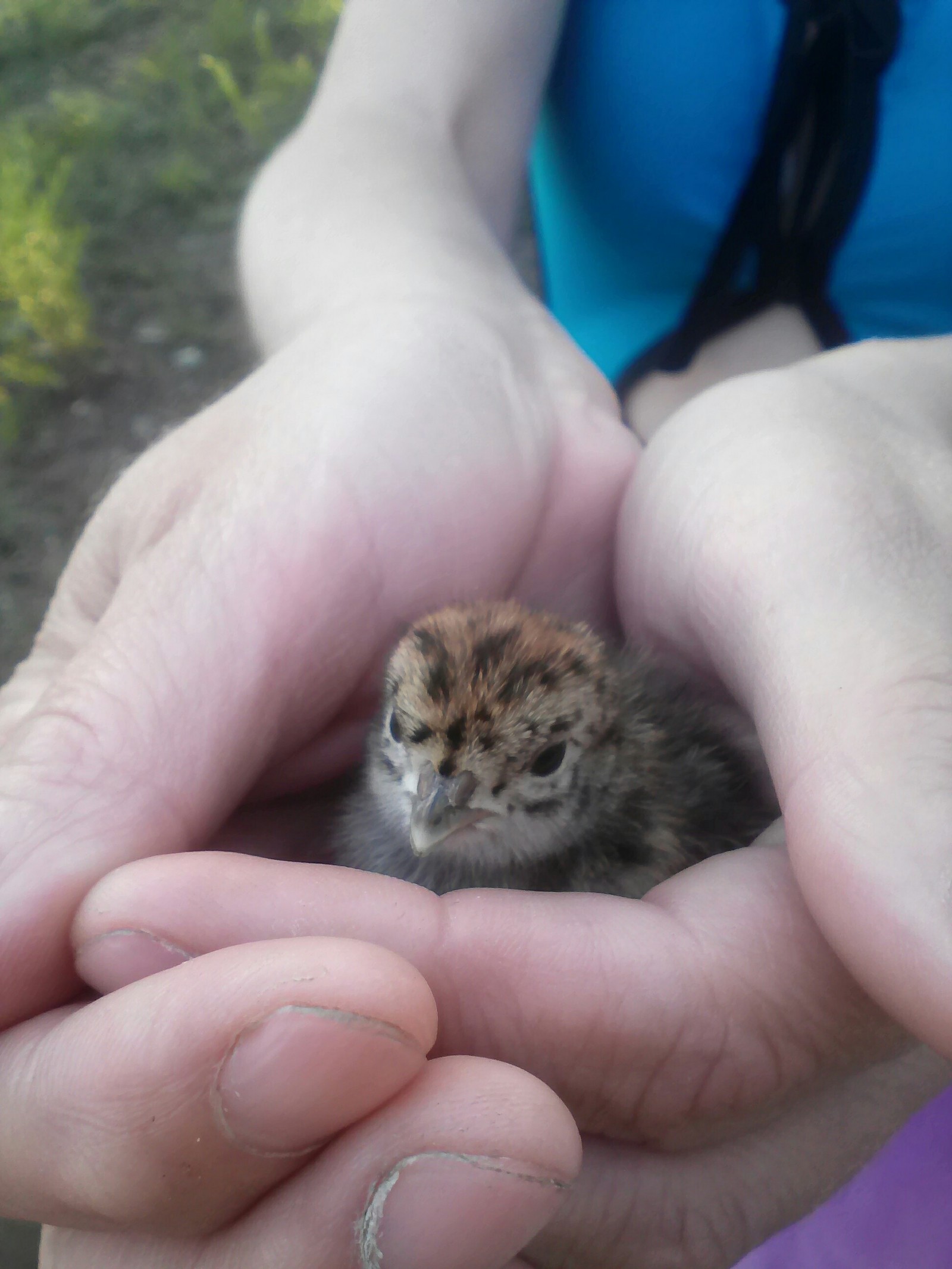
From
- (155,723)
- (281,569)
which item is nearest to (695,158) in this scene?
(281,569)

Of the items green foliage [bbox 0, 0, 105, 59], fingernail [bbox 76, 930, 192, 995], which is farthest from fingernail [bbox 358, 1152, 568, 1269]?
green foliage [bbox 0, 0, 105, 59]

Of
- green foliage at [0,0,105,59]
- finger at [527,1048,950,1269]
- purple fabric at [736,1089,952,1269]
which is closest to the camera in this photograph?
finger at [527,1048,950,1269]

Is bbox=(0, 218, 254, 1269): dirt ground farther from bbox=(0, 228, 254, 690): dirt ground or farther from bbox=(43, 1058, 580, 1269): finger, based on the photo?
bbox=(43, 1058, 580, 1269): finger

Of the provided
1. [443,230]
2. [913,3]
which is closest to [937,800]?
[443,230]

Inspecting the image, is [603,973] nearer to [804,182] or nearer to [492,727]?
[492,727]

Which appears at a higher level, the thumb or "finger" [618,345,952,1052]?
"finger" [618,345,952,1052]

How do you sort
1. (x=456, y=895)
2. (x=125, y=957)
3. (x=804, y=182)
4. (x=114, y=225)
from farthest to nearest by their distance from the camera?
(x=114, y=225) < (x=804, y=182) < (x=456, y=895) < (x=125, y=957)

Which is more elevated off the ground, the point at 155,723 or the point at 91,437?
the point at 155,723
